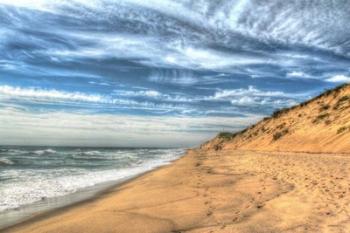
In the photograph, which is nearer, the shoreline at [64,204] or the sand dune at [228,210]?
the sand dune at [228,210]

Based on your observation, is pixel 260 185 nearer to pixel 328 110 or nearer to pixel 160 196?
pixel 160 196

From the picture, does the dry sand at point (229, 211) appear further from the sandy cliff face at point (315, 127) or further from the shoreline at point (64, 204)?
the sandy cliff face at point (315, 127)

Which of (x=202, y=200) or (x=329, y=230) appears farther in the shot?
(x=202, y=200)

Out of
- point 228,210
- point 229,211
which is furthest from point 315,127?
point 229,211

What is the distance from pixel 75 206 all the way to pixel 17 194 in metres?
3.55

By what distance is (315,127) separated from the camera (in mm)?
30484

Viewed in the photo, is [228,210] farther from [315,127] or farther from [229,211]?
[315,127]

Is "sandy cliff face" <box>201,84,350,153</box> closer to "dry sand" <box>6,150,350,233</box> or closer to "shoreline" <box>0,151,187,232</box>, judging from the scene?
"dry sand" <box>6,150,350,233</box>

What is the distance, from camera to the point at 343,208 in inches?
284

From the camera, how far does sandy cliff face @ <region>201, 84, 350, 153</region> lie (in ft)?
82.8

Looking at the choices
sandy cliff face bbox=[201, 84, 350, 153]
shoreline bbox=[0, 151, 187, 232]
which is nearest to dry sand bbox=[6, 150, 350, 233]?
shoreline bbox=[0, 151, 187, 232]

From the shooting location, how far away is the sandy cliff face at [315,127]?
25250 mm

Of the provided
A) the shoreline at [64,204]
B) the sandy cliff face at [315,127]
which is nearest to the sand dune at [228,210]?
the shoreline at [64,204]

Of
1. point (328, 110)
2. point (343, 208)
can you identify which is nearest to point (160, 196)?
point (343, 208)
